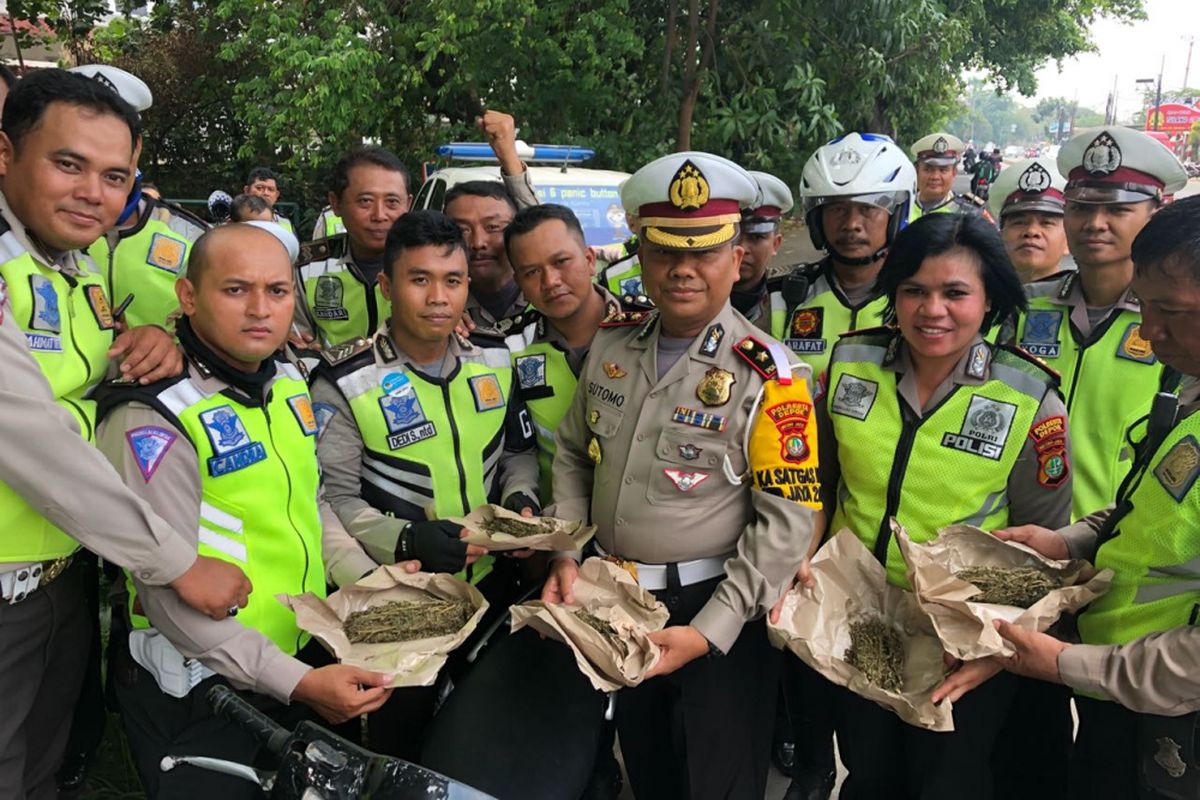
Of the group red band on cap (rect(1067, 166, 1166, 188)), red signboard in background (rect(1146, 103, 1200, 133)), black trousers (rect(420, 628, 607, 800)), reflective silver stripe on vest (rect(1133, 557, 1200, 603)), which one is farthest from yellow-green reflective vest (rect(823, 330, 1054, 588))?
red signboard in background (rect(1146, 103, 1200, 133))

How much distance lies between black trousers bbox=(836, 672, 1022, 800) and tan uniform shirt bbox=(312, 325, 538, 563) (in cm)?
111

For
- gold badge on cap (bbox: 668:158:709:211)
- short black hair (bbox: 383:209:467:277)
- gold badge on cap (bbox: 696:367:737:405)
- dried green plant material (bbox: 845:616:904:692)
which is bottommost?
dried green plant material (bbox: 845:616:904:692)

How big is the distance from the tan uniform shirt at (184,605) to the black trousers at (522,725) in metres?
0.37

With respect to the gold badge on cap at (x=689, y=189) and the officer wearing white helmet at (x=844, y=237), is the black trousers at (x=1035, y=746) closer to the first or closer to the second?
the officer wearing white helmet at (x=844, y=237)

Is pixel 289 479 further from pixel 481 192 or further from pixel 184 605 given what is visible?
pixel 481 192

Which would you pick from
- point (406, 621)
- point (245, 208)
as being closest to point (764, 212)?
point (406, 621)

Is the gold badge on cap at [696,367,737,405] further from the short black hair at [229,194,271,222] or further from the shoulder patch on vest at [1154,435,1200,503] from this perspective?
the short black hair at [229,194,271,222]

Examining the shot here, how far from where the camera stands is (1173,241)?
5.26ft

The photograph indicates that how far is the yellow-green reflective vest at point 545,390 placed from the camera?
8.54ft

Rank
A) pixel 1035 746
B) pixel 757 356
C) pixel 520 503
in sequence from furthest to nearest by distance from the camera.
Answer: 1. pixel 520 503
2. pixel 1035 746
3. pixel 757 356

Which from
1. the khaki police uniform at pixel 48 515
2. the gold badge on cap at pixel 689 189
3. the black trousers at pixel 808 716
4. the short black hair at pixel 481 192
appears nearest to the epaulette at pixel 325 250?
the short black hair at pixel 481 192

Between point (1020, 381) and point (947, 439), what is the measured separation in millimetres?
238

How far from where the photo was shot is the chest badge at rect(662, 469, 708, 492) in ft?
6.79

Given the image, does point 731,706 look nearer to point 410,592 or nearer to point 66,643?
point 410,592
